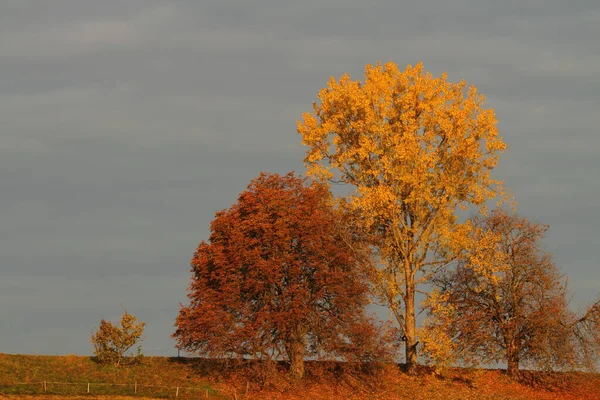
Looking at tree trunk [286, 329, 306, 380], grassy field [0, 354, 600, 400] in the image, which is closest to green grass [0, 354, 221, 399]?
grassy field [0, 354, 600, 400]

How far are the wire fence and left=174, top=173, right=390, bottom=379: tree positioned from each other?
297 cm

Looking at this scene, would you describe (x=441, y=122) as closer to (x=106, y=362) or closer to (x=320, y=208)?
(x=320, y=208)

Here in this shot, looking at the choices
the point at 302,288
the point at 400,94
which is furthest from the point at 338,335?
the point at 400,94

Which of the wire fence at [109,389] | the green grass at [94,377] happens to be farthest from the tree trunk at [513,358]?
the green grass at [94,377]

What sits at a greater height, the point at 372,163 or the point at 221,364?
the point at 372,163

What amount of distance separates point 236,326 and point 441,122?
2121 cm

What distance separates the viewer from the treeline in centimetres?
6397

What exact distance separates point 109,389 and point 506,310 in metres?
29.1

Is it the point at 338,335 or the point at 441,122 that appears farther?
the point at 441,122

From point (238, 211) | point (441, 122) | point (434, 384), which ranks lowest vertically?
point (434, 384)

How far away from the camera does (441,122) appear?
69.2 metres

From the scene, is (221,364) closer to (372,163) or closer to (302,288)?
(302,288)

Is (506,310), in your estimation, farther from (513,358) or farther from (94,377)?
(94,377)

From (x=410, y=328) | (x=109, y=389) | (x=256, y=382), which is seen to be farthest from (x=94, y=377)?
(x=410, y=328)
